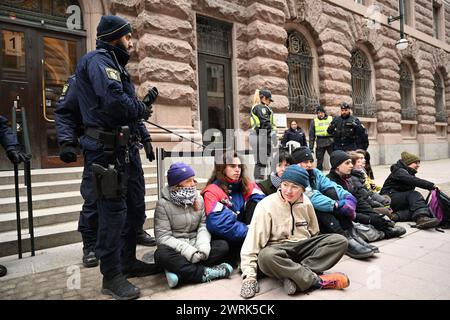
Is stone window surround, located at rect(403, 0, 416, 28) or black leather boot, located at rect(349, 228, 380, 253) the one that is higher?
stone window surround, located at rect(403, 0, 416, 28)

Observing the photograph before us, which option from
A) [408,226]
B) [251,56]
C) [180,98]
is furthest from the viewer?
[251,56]

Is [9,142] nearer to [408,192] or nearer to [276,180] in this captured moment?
[276,180]

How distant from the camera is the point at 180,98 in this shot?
660cm

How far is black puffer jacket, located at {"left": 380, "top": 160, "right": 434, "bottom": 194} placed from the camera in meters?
4.57

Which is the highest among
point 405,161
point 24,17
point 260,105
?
point 24,17

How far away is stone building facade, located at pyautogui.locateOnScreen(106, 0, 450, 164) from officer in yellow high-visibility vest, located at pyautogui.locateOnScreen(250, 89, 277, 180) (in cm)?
136

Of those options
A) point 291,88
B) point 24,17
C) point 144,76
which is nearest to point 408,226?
point 144,76

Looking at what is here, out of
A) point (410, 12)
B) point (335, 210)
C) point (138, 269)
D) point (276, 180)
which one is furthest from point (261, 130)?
point (410, 12)

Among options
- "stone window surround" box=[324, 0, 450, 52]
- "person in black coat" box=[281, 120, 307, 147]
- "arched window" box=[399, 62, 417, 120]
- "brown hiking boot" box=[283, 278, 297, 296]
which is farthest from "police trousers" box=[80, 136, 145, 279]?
"arched window" box=[399, 62, 417, 120]

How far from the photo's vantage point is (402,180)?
471 centimetres

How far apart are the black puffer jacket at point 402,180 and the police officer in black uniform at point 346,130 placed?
5.44 feet

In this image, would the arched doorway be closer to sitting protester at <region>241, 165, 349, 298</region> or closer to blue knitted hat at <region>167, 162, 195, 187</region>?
blue knitted hat at <region>167, 162, 195, 187</region>
